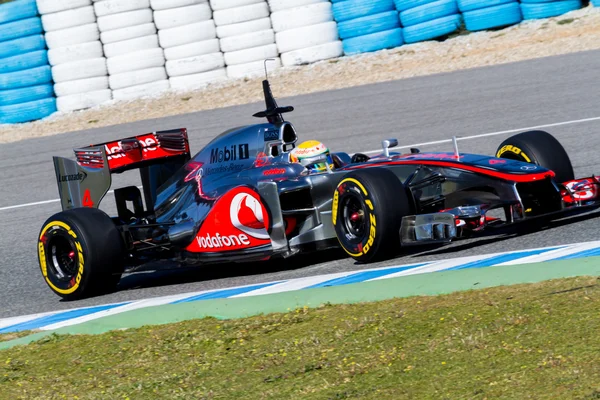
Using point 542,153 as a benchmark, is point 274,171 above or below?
above

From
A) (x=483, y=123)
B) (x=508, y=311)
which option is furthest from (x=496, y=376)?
(x=483, y=123)

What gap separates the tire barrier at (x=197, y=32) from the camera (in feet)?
60.0

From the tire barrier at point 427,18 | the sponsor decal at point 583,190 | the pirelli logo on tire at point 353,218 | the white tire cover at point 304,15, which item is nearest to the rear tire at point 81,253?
the pirelli logo on tire at point 353,218

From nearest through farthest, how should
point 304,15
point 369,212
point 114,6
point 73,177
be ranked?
point 369,212
point 73,177
point 304,15
point 114,6

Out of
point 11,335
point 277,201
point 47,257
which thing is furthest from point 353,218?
point 47,257

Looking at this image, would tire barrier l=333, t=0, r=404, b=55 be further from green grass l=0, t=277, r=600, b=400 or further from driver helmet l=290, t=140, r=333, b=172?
green grass l=0, t=277, r=600, b=400

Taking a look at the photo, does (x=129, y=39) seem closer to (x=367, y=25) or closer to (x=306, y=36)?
(x=306, y=36)

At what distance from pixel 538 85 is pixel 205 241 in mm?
8974

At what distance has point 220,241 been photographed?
783 cm

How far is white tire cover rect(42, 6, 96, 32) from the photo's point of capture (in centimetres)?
1847

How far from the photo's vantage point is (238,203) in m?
7.74

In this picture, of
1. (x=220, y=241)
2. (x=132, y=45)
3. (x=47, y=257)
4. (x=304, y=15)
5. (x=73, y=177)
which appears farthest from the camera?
(x=132, y=45)

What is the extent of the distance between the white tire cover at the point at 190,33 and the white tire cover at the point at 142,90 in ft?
2.91

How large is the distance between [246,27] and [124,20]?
2.25 metres
